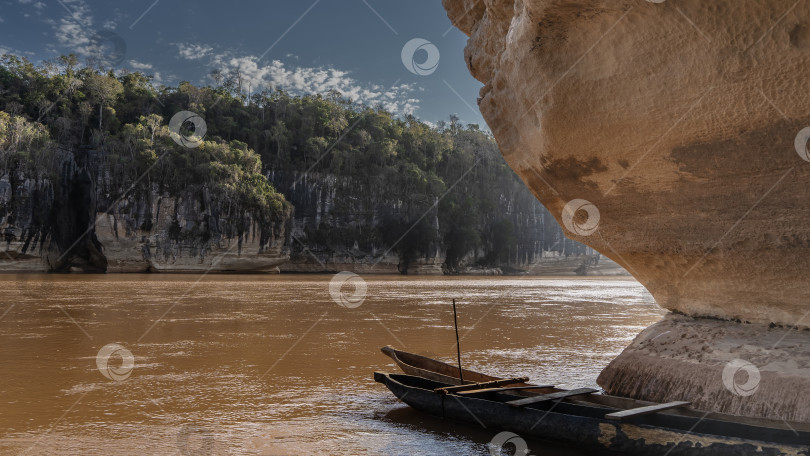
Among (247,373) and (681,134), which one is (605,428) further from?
(247,373)

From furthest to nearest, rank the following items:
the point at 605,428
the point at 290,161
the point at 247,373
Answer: the point at 290,161 < the point at 247,373 < the point at 605,428

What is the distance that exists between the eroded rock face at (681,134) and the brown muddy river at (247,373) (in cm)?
193

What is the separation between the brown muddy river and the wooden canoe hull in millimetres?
146

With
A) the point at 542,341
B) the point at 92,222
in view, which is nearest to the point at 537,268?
the point at 92,222

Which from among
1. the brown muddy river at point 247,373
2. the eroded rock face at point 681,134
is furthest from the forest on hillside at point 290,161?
the eroded rock face at point 681,134

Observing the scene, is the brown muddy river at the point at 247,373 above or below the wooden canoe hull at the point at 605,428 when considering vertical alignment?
below

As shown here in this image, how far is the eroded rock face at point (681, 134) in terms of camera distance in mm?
3768

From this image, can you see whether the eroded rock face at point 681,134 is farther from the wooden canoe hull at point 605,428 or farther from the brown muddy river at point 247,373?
the brown muddy river at point 247,373

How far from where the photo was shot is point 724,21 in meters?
3.63

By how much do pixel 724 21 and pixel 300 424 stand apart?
172 inches

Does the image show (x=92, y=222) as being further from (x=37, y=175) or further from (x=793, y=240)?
(x=793, y=240)

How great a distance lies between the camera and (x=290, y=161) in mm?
53750

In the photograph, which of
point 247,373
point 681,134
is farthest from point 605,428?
point 247,373

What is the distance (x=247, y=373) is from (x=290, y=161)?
48.8 m
